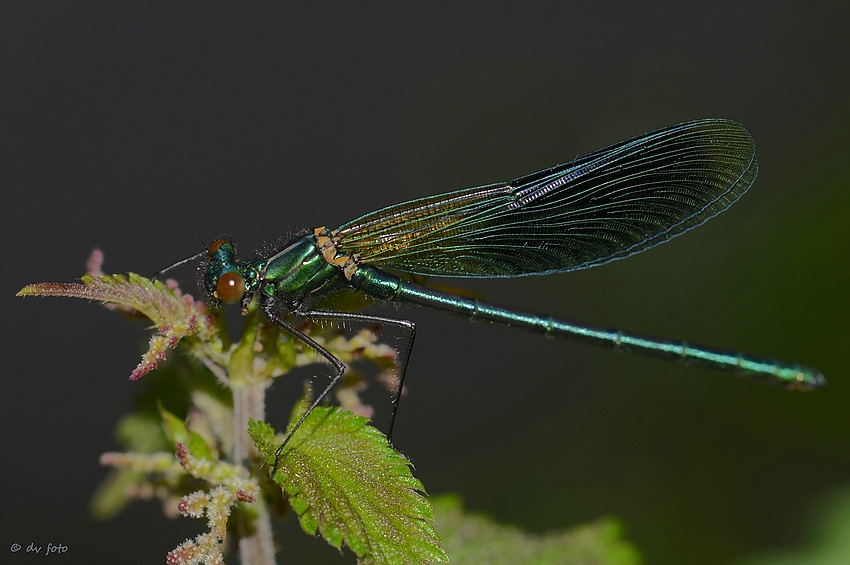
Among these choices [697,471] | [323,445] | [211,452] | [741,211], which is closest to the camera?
[323,445]

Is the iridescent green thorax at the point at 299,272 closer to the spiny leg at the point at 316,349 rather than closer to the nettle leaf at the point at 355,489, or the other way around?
the spiny leg at the point at 316,349

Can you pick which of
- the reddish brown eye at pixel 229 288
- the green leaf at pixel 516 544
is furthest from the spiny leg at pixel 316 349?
the green leaf at pixel 516 544

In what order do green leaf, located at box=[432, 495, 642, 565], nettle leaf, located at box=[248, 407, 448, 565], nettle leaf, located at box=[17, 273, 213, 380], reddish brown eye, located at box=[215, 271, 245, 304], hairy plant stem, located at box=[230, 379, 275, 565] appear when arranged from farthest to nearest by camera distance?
green leaf, located at box=[432, 495, 642, 565]
reddish brown eye, located at box=[215, 271, 245, 304]
hairy plant stem, located at box=[230, 379, 275, 565]
nettle leaf, located at box=[17, 273, 213, 380]
nettle leaf, located at box=[248, 407, 448, 565]

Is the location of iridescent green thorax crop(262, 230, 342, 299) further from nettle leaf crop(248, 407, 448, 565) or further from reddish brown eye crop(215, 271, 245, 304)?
nettle leaf crop(248, 407, 448, 565)

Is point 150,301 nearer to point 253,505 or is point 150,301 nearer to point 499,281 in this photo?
point 253,505

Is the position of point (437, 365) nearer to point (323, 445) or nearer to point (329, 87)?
point (329, 87)

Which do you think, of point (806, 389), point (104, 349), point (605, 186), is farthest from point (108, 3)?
point (806, 389)

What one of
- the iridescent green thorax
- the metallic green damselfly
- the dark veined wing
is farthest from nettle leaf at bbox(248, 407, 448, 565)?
the dark veined wing
